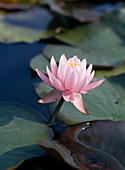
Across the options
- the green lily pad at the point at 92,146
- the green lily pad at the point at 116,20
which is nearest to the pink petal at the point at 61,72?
the green lily pad at the point at 92,146

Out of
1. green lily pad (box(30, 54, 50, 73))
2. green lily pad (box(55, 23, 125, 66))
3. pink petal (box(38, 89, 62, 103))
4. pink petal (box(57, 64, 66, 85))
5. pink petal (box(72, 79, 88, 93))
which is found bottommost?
green lily pad (box(30, 54, 50, 73))

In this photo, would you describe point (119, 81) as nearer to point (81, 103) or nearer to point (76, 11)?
point (81, 103)

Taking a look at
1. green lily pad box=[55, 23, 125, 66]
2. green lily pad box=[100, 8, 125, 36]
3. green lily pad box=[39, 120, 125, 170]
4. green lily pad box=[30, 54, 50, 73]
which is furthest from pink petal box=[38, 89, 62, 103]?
green lily pad box=[100, 8, 125, 36]

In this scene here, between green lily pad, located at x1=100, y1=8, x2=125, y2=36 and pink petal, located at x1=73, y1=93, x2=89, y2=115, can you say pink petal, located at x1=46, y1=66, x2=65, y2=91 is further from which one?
green lily pad, located at x1=100, y1=8, x2=125, y2=36

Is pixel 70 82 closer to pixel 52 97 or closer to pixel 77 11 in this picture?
pixel 52 97

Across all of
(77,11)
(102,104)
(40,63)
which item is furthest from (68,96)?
(77,11)

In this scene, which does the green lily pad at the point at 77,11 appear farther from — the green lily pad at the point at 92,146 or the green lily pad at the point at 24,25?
the green lily pad at the point at 92,146
